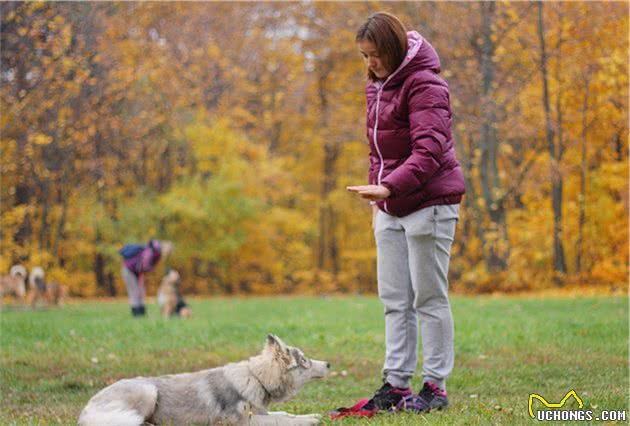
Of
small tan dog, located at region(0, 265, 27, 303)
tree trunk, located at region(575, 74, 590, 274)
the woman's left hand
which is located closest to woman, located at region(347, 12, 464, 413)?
the woman's left hand

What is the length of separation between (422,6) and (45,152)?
1100cm

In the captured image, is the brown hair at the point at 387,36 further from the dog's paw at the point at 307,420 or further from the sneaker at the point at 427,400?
the dog's paw at the point at 307,420

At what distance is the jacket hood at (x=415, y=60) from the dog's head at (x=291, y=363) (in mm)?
1763

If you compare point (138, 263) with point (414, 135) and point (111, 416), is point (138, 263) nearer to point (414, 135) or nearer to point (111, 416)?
point (111, 416)

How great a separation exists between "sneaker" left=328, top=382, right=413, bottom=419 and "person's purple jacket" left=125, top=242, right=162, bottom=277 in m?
9.49

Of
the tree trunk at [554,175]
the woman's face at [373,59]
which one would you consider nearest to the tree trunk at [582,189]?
the tree trunk at [554,175]

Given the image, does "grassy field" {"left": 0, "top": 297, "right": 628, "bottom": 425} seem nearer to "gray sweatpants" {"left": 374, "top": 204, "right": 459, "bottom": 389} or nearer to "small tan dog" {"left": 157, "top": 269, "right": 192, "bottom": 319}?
"gray sweatpants" {"left": 374, "top": 204, "right": 459, "bottom": 389}

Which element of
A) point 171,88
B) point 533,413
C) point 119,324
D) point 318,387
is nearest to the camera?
point 533,413

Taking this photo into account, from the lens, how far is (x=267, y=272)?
29922 millimetres

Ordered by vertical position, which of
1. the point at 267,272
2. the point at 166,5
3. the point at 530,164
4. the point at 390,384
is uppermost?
the point at 166,5

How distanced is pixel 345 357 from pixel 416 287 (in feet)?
10.3

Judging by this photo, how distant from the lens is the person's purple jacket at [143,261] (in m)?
14.4

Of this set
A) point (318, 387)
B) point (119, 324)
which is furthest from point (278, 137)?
point (318, 387)

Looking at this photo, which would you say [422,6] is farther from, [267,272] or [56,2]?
[267,272]
